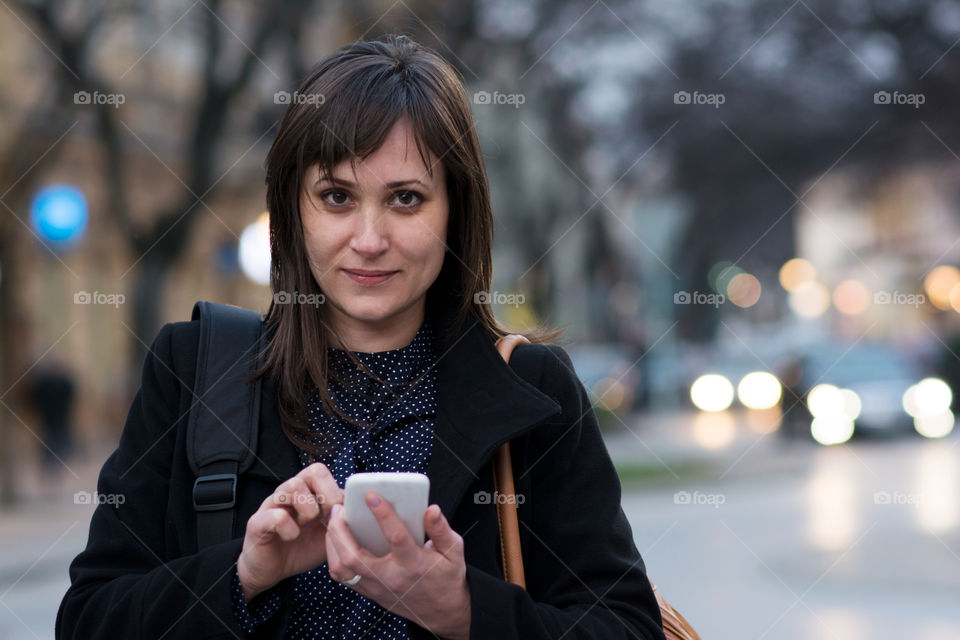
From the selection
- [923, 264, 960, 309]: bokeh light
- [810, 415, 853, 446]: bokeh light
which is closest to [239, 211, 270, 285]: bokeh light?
[810, 415, 853, 446]: bokeh light

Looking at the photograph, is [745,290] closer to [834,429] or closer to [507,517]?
[834,429]

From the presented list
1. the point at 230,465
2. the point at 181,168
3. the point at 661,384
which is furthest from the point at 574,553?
the point at 661,384

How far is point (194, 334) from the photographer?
2.11m

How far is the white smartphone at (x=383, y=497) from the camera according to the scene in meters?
1.61

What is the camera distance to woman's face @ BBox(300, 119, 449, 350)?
6.66 feet

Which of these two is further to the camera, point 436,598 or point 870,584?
point 870,584

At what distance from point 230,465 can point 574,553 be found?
23.9 inches

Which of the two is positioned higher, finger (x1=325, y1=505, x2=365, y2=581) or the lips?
the lips

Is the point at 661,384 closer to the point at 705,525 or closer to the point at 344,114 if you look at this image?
the point at 705,525

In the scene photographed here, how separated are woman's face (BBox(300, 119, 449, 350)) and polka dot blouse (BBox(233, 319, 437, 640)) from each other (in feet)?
0.50

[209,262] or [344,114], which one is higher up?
[209,262]

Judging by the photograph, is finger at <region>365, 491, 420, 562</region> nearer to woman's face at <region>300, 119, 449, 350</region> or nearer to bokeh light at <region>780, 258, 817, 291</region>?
woman's face at <region>300, 119, 449, 350</region>

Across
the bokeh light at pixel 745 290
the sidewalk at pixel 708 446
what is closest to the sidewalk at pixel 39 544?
the sidewalk at pixel 708 446

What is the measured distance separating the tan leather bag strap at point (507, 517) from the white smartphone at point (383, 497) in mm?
384
